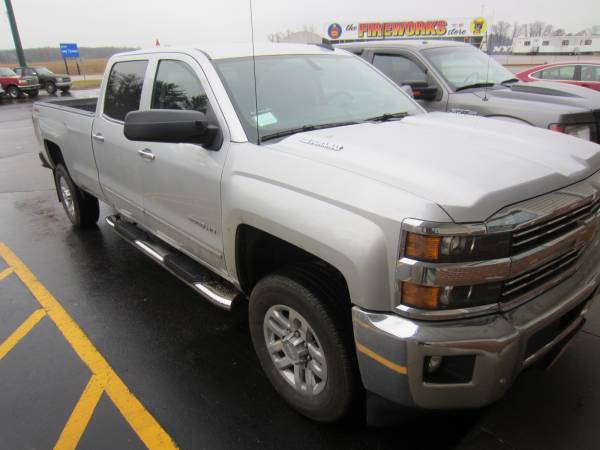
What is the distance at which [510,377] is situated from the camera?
74.4 inches

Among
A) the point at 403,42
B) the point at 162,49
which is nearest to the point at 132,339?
the point at 162,49

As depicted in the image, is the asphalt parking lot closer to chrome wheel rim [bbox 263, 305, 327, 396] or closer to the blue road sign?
chrome wheel rim [bbox 263, 305, 327, 396]

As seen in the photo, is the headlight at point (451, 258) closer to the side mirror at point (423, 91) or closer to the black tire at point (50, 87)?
the side mirror at point (423, 91)

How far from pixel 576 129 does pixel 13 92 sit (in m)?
28.3

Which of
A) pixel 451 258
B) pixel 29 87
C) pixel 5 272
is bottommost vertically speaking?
pixel 29 87

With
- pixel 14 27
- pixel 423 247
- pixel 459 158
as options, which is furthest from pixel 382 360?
pixel 14 27

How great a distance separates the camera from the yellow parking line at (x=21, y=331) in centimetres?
329

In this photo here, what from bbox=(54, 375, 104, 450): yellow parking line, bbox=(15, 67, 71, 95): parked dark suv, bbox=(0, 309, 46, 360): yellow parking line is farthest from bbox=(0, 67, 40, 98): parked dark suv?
bbox=(54, 375, 104, 450): yellow parking line

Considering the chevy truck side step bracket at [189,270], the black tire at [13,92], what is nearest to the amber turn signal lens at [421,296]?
the chevy truck side step bracket at [189,270]

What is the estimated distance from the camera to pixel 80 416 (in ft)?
8.63

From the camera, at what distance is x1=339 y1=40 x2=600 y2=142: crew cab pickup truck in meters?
5.08

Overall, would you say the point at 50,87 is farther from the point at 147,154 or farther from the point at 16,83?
the point at 147,154

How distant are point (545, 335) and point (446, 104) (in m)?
4.22

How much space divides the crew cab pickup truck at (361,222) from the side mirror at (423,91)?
2.20m
